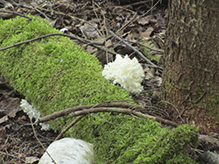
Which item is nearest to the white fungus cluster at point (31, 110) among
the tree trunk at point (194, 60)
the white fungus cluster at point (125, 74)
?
the white fungus cluster at point (125, 74)

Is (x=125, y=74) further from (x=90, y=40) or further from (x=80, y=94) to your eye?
(x=90, y=40)

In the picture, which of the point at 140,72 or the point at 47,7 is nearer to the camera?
the point at 140,72

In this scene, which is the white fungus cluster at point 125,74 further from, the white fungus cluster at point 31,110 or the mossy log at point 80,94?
the white fungus cluster at point 31,110

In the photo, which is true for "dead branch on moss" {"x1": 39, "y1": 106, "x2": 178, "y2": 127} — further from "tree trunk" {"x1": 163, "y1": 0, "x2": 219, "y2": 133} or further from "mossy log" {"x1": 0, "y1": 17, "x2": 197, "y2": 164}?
"tree trunk" {"x1": 163, "y1": 0, "x2": 219, "y2": 133}

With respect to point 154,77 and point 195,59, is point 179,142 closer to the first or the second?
point 195,59

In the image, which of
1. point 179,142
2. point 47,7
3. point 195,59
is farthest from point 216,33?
point 47,7

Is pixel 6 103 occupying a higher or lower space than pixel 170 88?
lower

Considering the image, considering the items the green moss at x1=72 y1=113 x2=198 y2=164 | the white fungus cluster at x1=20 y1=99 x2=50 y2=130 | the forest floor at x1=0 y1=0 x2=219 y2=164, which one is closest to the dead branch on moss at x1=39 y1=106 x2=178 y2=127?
the green moss at x1=72 y1=113 x2=198 y2=164
